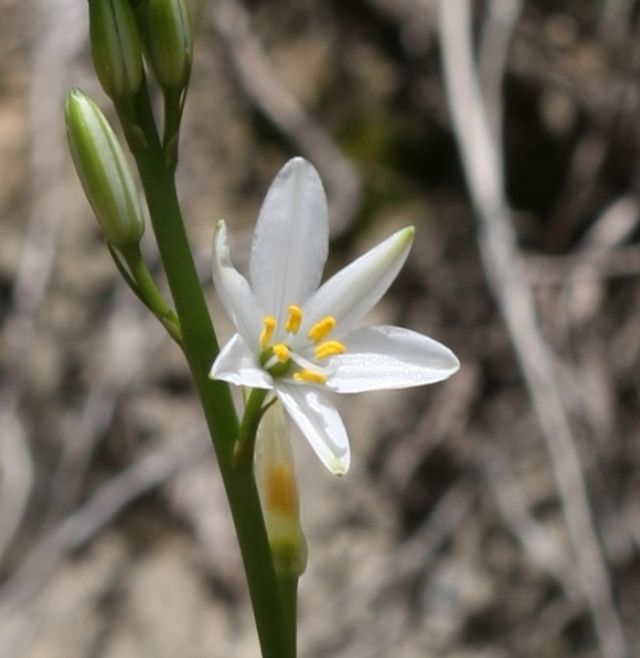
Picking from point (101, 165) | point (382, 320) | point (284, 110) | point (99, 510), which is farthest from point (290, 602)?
point (284, 110)

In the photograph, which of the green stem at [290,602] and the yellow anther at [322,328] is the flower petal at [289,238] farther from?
the green stem at [290,602]

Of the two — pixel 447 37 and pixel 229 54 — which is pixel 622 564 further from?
pixel 229 54

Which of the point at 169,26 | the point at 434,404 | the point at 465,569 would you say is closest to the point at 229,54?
the point at 434,404

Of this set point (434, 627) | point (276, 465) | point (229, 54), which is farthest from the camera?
point (229, 54)

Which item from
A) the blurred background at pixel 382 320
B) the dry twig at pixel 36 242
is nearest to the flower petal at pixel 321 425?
the blurred background at pixel 382 320

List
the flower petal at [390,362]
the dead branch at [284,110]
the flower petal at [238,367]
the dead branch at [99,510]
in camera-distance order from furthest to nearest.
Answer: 1. the dead branch at [284,110]
2. the dead branch at [99,510]
3. the flower petal at [390,362]
4. the flower petal at [238,367]

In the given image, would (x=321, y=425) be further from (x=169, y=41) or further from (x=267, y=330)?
(x=169, y=41)
